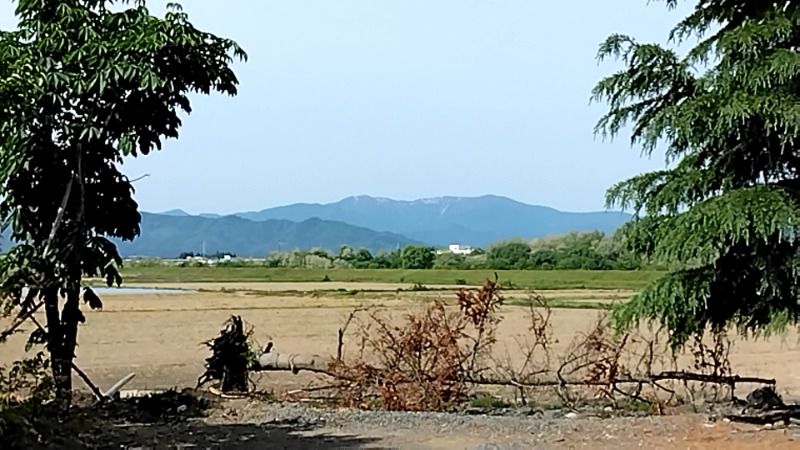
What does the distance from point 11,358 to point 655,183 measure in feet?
55.7

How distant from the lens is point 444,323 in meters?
14.4

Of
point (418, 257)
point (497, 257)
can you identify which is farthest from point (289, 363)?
point (418, 257)

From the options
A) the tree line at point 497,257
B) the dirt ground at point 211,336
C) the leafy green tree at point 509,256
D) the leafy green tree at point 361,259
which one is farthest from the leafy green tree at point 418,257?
the dirt ground at point 211,336

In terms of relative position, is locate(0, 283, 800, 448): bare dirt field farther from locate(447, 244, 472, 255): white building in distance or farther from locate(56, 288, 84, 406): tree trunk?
locate(447, 244, 472, 255): white building in distance

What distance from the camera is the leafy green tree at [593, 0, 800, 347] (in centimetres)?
1004

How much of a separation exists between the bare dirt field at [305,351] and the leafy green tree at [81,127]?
2.18 meters

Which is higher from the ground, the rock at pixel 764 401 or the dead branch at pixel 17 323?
the dead branch at pixel 17 323

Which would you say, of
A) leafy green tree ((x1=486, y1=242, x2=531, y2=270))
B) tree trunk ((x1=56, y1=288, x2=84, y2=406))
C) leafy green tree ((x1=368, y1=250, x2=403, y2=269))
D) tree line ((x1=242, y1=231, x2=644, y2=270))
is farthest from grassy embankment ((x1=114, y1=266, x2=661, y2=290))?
tree trunk ((x1=56, y1=288, x2=84, y2=406))

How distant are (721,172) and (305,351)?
17.2 m

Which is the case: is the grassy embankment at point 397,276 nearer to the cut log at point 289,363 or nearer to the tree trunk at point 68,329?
the cut log at point 289,363

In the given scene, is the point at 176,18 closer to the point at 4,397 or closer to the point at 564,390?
the point at 4,397

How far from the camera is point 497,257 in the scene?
318ft

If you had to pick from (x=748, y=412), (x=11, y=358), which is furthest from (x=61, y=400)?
(x=11, y=358)

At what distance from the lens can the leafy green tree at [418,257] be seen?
326ft
